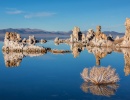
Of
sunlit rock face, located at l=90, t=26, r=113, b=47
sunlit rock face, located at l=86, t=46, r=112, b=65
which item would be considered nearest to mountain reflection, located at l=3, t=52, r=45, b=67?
sunlit rock face, located at l=86, t=46, r=112, b=65

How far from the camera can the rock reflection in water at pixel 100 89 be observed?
106 feet

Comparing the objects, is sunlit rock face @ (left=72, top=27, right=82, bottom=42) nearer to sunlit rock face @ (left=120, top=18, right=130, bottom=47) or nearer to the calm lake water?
sunlit rock face @ (left=120, top=18, right=130, bottom=47)

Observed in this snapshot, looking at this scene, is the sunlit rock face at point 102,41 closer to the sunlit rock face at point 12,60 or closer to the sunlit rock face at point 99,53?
the sunlit rock face at point 99,53

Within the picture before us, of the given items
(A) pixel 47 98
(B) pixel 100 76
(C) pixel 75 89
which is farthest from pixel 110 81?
(A) pixel 47 98

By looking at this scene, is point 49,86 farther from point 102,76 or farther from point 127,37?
point 127,37

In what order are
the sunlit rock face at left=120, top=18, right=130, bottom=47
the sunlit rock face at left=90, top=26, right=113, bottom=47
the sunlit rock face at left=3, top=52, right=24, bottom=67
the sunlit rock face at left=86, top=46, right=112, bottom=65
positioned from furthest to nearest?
1. the sunlit rock face at left=90, top=26, right=113, bottom=47
2. the sunlit rock face at left=120, top=18, right=130, bottom=47
3. the sunlit rock face at left=86, top=46, right=112, bottom=65
4. the sunlit rock face at left=3, top=52, right=24, bottom=67

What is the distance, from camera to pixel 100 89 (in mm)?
A: 34250

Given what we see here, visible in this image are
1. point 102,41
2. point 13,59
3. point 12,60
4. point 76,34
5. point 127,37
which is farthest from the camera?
point 76,34

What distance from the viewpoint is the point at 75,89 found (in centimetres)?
3434

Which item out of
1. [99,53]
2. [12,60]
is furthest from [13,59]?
[99,53]

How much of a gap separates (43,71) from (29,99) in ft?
61.5

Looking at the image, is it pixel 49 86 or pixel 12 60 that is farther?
pixel 12 60

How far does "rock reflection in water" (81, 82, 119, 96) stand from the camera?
106ft

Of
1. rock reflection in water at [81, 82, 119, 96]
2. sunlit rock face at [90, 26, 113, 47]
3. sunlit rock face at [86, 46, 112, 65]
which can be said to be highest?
sunlit rock face at [90, 26, 113, 47]
